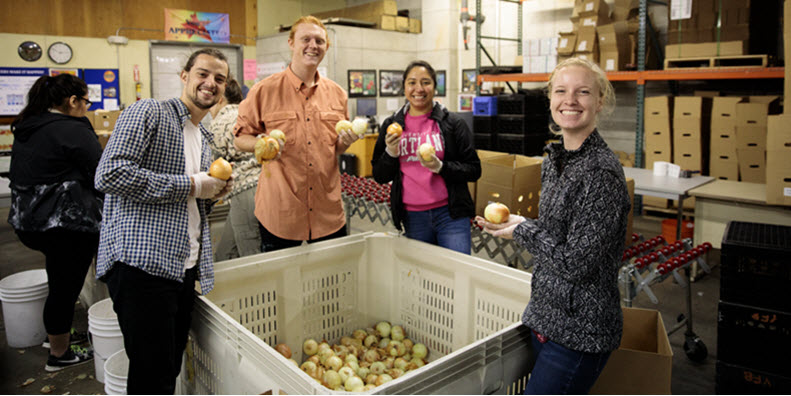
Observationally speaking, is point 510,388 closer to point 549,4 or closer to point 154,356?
point 154,356

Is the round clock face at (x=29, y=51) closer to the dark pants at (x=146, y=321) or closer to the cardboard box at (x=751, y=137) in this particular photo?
the dark pants at (x=146, y=321)

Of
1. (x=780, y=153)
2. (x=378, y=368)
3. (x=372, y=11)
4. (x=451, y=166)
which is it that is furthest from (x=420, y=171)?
(x=372, y=11)

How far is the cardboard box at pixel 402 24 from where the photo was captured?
10.1m

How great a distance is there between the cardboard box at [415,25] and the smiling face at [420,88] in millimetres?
8067

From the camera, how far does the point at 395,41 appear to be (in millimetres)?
10219

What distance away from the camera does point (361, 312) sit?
2.60 metres

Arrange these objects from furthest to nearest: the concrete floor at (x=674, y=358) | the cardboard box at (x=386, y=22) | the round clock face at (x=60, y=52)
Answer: the cardboard box at (x=386, y=22), the round clock face at (x=60, y=52), the concrete floor at (x=674, y=358)

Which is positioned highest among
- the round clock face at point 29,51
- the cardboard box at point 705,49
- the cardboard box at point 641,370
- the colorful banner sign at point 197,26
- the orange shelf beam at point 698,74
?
the colorful banner sign at point 197,26

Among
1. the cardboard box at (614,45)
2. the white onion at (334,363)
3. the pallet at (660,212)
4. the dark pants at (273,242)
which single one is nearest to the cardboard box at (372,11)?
the cardboard box at (614,45)

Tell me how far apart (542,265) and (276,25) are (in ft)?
34.4

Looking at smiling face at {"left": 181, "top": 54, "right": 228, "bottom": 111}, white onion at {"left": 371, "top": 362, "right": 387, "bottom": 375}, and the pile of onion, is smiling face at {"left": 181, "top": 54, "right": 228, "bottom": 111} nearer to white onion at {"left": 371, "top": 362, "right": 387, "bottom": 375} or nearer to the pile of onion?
the pile of onion

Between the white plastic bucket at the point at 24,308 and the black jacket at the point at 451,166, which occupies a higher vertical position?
the black jacket at the point at 451,166

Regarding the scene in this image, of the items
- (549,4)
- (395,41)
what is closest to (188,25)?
(395,41)

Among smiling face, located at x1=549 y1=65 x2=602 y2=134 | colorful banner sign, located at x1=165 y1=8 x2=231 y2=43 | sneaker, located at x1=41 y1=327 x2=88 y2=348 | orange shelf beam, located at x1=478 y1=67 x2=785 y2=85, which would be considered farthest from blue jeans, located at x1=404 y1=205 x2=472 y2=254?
colorful banner sign, located at x1=165 y1=8 x2=231 y2=43
